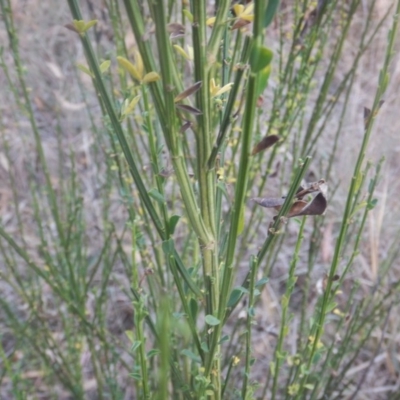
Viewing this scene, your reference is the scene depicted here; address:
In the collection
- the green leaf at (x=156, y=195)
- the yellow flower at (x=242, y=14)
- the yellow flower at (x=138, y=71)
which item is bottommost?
the green leaf at (x=156, y=195)

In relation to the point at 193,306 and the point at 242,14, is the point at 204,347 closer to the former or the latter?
the point at 193,306

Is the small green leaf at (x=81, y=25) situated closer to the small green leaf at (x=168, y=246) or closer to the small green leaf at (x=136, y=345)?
the small green leaf at (x=168, y=246)

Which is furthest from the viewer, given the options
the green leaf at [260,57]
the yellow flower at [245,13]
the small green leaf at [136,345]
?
the small green leaf at [136,345]

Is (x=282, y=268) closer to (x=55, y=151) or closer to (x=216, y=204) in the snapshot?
(x=55, y=151)

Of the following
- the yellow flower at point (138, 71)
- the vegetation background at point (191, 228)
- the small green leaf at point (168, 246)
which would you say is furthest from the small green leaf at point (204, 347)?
the yellow flower at point (138, 71)

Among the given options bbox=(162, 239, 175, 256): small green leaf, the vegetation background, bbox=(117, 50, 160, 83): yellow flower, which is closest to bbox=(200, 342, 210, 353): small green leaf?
the vegetation background

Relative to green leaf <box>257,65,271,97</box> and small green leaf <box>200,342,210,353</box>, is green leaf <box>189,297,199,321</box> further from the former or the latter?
green leaf <box>257,65,271,97</box>

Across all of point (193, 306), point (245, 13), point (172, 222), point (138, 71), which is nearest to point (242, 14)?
point (245, 13)
